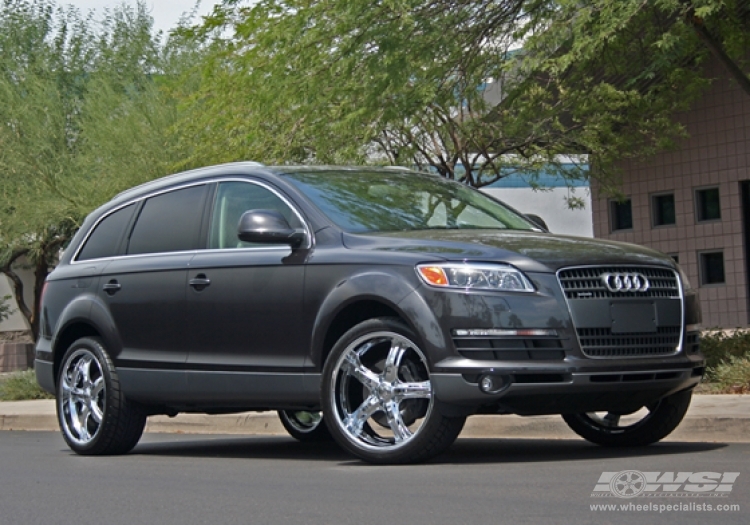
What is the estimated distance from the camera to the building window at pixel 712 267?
992 inches

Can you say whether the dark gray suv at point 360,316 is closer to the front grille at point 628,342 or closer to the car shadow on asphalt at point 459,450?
the front grille at point 628,342

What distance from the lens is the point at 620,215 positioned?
2686 centimetres

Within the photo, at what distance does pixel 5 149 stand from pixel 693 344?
66.0ft

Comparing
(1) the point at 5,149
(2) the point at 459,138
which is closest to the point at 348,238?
(2) the point at 459,138

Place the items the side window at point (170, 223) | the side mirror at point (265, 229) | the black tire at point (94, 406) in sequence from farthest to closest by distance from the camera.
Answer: the black tire at point (94, 406), the side window at point (170, 223), the side mirror at point (265, 229)

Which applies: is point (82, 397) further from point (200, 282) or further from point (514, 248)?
point (514, 248)

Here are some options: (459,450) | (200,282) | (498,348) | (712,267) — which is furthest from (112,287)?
(712,267)

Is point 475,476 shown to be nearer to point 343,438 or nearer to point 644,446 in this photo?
point 343,438

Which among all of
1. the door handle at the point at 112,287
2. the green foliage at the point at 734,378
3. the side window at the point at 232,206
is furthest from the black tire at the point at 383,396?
the green foliage at the point at 734,378

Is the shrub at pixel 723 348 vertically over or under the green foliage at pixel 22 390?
over

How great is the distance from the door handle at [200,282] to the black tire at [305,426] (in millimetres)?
1906

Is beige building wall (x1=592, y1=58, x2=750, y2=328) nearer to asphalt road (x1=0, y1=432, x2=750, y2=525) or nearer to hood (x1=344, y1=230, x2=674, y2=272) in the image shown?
asphalt road (x1=0, y1=432, x2=750, y2=525)

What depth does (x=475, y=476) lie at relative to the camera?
7152mm

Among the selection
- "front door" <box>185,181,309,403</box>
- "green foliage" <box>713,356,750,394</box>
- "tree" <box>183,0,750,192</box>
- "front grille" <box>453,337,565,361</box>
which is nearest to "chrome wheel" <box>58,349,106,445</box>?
"front door" <box>185,181,309,403</box>
